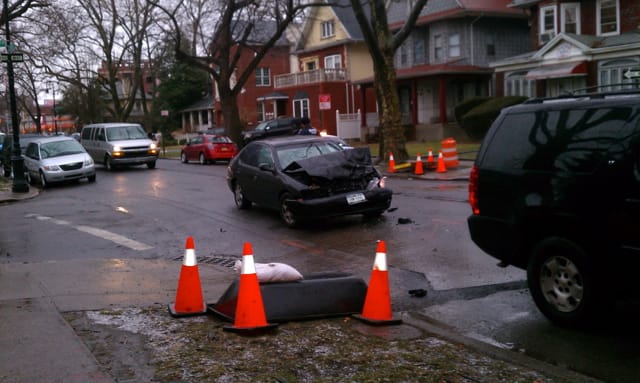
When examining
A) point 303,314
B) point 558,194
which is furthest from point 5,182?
point 558,194

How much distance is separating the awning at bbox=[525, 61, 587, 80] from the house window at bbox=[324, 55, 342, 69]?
1710cm

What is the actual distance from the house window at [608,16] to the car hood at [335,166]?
904 inches

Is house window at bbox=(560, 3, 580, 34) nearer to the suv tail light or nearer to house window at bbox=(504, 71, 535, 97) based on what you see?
house window at bbox=(504, 71, 535, 97)

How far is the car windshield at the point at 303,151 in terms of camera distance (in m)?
13.3

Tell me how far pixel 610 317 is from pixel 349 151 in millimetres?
6877

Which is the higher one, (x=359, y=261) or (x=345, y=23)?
(x=345, y=23)

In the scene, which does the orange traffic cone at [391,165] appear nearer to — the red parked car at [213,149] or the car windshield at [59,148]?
the red parked car at [213,149]

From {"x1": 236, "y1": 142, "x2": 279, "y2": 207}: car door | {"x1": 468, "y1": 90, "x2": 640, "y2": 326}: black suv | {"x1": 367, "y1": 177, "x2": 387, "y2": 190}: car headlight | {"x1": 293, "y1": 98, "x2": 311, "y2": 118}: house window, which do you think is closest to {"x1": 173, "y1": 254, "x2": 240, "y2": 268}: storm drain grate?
{"x1": 236, "y1": 142, "x2": 279, "y2": 207}: car door

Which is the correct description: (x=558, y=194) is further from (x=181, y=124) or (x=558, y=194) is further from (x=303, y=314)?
(x=181, y=124)

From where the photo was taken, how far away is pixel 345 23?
47312 millimetres

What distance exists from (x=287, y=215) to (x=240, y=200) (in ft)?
9.39

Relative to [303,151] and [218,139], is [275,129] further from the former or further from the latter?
[303,151]

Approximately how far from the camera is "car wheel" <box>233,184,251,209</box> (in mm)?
15125

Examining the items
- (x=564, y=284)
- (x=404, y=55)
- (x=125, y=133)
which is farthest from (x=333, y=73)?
(x=564, y=284)
